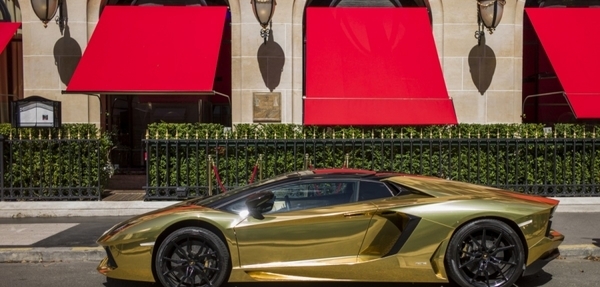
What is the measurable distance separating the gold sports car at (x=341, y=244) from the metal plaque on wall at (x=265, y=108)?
8.21 m

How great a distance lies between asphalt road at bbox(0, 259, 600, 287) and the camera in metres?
6.62

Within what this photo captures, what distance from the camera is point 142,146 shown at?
15.3 m

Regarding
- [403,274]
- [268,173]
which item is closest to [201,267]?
[403,274]

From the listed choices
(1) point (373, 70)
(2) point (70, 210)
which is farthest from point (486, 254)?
(2) point (70, 210)

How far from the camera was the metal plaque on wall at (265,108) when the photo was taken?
14.3 metres

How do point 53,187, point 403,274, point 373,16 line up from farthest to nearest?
point 373,16 < point 53,187 < point 403,274

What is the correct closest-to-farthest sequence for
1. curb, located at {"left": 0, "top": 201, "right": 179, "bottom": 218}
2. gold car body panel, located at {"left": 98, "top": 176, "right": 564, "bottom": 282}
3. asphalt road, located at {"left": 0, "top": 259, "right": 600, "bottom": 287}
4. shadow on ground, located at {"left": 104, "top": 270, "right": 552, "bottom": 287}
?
1. gold car body panel, located at {"left": 98, "top": 176, "right": 564, "bottom": 282}
2. shadow on ground, located at {"left": 104, "top": 270, "right": 552, "bottom": 287}
3. asphalt road, located at {"left": 0, "top": 259, "right": 600, "bottom": 287}
4. curb, located at {"left": 0, "top": 201, "right": 179, "bottom": 218}

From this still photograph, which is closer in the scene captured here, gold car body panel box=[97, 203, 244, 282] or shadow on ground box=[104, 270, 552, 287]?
gold car body panel box=[97, 203, 244, 282]

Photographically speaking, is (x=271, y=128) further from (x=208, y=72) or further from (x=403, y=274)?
(x=403, y=274)

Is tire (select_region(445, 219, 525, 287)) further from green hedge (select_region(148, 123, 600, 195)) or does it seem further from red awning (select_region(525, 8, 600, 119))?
red awning (select_region(525, 8, 600, 119))

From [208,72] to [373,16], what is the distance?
3815 mm

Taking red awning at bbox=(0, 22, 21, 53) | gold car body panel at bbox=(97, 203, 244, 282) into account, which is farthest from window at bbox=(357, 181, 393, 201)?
red awning at bbox=(0, 22, 21, 53)

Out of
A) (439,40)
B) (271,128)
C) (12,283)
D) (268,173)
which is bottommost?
(12,283)

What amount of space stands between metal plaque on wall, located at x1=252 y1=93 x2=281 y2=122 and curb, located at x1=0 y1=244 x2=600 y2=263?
687cm
